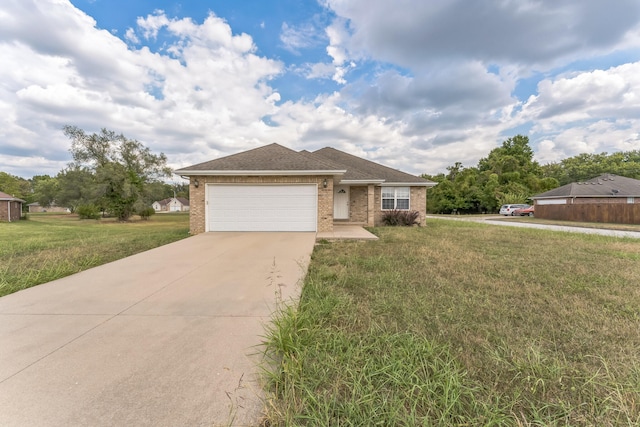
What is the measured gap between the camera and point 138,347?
8.04 feet

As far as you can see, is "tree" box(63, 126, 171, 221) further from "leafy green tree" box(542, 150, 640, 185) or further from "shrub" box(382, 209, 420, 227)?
"leafy green tree" box(542, 150, 640, 185)

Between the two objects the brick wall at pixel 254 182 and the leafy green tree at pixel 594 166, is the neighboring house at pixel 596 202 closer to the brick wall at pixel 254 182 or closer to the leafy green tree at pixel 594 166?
the leafy green tree at pixel 594 166

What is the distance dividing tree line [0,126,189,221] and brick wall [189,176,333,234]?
741 inches

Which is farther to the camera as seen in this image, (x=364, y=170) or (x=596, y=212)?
(x=596, y=212)

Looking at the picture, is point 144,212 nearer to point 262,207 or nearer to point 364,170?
point 262,207

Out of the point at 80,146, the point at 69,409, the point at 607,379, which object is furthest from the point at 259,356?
the point at 80,146

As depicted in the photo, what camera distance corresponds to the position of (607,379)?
197cm

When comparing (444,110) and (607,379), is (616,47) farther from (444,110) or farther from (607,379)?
(607,379)

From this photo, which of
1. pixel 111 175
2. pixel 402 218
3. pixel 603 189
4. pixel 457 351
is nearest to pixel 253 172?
pixel 402 218

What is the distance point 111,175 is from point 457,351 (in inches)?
1171

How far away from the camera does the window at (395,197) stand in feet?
49.1

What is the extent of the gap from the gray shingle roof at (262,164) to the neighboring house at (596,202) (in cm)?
2115

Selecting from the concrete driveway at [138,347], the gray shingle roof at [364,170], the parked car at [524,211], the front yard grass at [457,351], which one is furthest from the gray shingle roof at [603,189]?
the concrete driveway at [138,347]

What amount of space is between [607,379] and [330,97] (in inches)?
640
